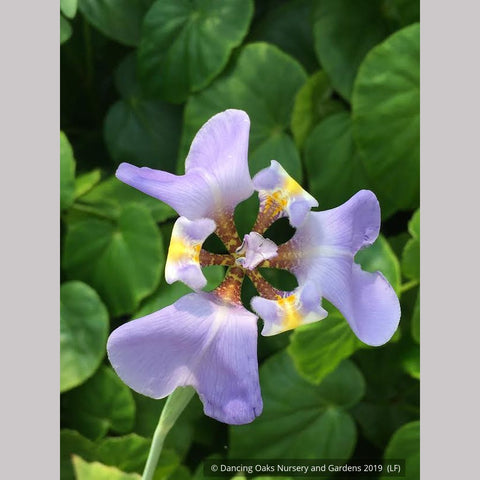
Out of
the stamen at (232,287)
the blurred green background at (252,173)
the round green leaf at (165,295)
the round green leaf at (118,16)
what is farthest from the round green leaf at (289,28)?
the stamen at (232,287)

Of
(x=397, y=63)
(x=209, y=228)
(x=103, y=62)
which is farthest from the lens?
(x=103, y=62)

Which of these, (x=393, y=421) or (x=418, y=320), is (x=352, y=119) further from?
(x=393, y=421)

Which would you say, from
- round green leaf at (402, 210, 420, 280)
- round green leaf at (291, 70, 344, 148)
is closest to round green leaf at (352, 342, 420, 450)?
round green leaf at (402, 210, 420, 280)

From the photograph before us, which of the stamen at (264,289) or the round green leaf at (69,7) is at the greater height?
the round green leaf at (69,7)

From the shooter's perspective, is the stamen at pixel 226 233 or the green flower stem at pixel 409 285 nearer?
the stamen at pixel 226 233

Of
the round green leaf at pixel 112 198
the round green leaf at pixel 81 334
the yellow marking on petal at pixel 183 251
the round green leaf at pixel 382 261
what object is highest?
the yellow marking on petal at pixel 183 251

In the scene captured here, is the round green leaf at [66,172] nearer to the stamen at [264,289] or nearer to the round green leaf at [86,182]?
the round green leaf at [86,182]

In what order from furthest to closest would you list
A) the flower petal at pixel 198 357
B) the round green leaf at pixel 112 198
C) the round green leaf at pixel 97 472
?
the round green leaf at pixel 112 198 → the round green leaf at pixel 97 472 → the flower petal at pixel 198 357

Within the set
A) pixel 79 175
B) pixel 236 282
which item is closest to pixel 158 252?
pixel 79 175
